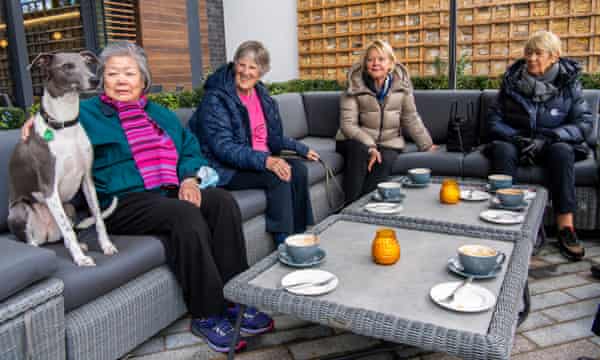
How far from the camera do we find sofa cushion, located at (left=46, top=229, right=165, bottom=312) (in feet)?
5.26

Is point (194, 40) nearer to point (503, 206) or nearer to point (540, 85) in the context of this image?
point (540, 85)

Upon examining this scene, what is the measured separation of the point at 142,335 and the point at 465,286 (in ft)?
3.85

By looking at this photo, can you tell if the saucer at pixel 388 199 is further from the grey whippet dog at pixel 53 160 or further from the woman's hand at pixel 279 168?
the grey whippet dog at pixel 53 160

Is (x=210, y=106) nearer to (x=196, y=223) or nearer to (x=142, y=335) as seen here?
(x=196, y=223)

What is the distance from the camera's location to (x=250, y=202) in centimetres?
258

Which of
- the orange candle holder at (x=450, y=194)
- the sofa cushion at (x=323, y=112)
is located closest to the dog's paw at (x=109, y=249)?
the orange candle holder at (x=450, y=194)

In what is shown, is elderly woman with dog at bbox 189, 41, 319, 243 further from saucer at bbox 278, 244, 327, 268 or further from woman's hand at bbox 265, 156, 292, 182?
saucer at bbox 278, 244, 327, 268

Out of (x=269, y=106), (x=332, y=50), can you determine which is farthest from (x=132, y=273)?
(x=332, y=50)

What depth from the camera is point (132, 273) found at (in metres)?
1.81

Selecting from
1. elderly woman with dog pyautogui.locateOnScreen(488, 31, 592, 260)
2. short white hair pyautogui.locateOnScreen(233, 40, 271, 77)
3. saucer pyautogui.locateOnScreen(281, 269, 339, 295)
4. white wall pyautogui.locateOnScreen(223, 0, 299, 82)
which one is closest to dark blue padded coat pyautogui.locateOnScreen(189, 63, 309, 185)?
short white hair pyautogui.locateOnScreen(233, 40, 271, 77)

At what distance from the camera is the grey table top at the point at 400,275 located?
4.22 feet

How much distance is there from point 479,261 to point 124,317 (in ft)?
3.91

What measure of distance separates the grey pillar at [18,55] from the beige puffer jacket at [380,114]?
324 centimetres

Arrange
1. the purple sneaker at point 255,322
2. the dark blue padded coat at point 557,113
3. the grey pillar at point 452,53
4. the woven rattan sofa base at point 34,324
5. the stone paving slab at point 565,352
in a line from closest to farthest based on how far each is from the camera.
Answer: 1. the woven rattan sofa base at point 34,324
2. the stone paving slab at point 565,352
3. the purple sneaker at point 255,322
4. the dark blue padded coat at point 557,113
5. the grey pillar at point 452,53
